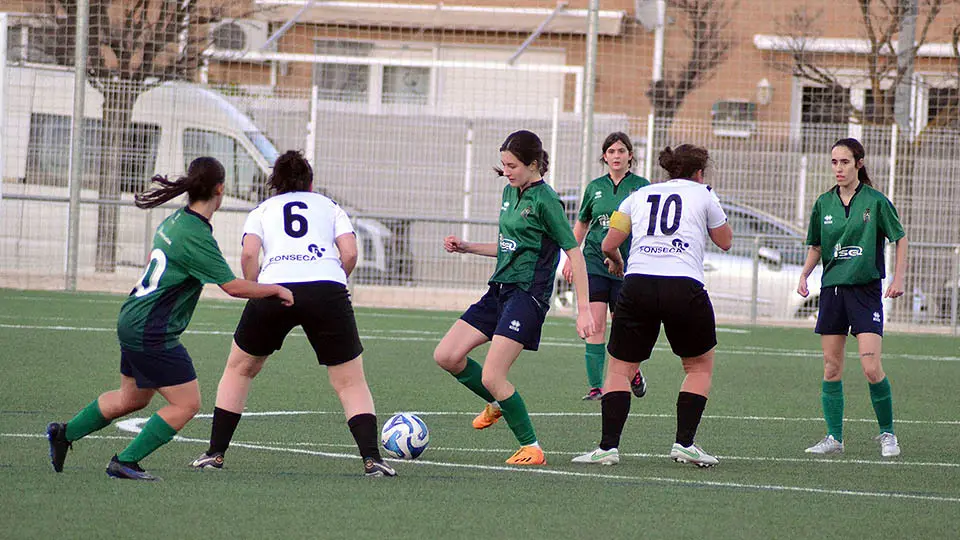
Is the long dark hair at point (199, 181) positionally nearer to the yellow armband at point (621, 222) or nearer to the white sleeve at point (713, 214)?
the yellow armband at point (621, 222)

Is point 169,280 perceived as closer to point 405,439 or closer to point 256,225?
point 256,225

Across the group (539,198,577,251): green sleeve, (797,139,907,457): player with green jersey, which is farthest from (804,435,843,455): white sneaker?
(539,198,577,251): green sleeve

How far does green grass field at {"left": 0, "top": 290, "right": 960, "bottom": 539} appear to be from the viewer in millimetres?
5688

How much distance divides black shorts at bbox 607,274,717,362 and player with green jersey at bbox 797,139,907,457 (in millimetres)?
1311

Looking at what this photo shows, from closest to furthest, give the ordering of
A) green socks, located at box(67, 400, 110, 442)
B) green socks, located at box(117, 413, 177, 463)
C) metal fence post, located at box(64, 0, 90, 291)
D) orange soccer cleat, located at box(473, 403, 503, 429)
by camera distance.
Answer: green socks, located at box(117, 413, 177, 463) → green socks, located at box(67, 400, 110, 442) → orange soccer cleat, located at box(473, 403, 503, 429) → metal fence post, located at box(64, 0, 90, 291)

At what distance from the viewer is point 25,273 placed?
18609mm

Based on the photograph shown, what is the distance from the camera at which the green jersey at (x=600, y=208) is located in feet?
35.1

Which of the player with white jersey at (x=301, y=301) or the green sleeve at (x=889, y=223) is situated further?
the green sleeve at (x=889, y=223)

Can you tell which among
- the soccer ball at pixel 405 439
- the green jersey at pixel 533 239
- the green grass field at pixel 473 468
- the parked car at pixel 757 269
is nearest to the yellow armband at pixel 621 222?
the green jersey at pixel 533 239

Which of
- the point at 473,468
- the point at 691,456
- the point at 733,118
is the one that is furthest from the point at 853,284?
the point at 733,118

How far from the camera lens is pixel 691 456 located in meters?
7.38

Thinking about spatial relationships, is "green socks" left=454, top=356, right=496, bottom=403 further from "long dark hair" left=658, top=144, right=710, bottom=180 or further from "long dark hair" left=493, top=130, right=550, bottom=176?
"long dark hair" left=658, top=144, right=710, bottom=180

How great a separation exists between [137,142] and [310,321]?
42.4 ft

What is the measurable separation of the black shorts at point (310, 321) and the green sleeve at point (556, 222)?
4.07 feet
